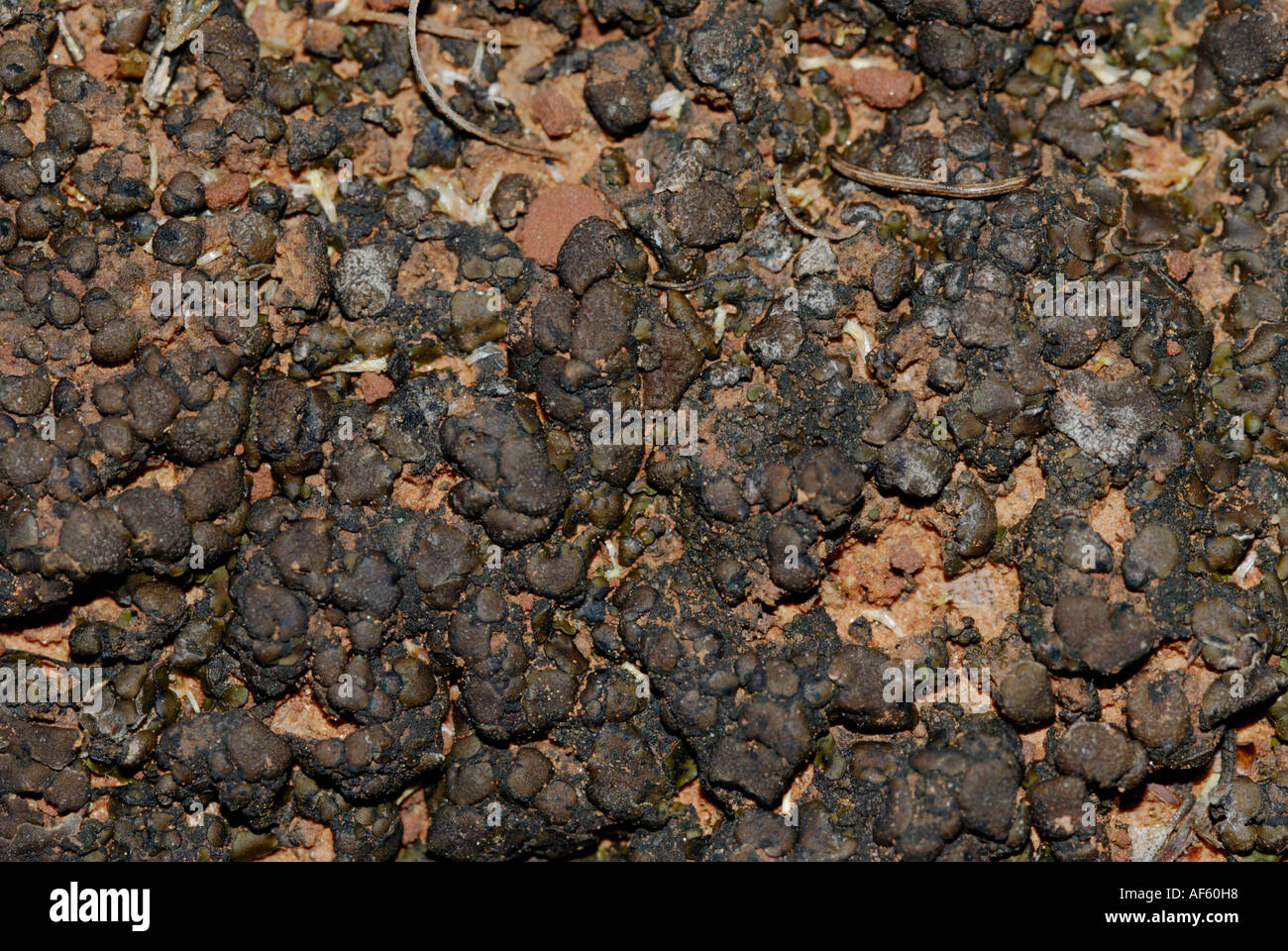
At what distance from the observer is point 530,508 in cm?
441

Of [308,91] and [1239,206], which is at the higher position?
[308,91]

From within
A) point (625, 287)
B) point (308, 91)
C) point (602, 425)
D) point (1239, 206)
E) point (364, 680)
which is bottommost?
point (364, 680)

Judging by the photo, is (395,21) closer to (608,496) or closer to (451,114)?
(451,114)

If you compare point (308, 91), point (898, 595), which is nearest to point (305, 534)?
point (308, 91)

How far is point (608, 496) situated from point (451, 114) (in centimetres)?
184

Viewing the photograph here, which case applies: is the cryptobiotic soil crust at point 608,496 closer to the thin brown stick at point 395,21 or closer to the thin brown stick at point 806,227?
the thin brown stick at point 806,227

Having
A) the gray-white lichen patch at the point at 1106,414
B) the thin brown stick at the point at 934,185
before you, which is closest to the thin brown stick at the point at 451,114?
the thin brown stick at the point at 934,185

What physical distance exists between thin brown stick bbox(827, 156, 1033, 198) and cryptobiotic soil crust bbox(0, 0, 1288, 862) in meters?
0.02

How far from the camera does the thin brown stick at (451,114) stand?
488cm

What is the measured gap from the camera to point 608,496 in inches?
179

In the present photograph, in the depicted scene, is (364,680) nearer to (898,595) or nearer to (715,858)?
(715,858)

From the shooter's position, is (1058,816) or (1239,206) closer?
(1058,816)

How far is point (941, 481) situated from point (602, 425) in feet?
4.53

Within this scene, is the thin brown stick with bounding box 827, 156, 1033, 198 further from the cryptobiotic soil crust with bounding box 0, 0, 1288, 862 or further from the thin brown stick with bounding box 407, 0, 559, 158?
the thin brown stick with bounding box 407, 0, 559, 158
